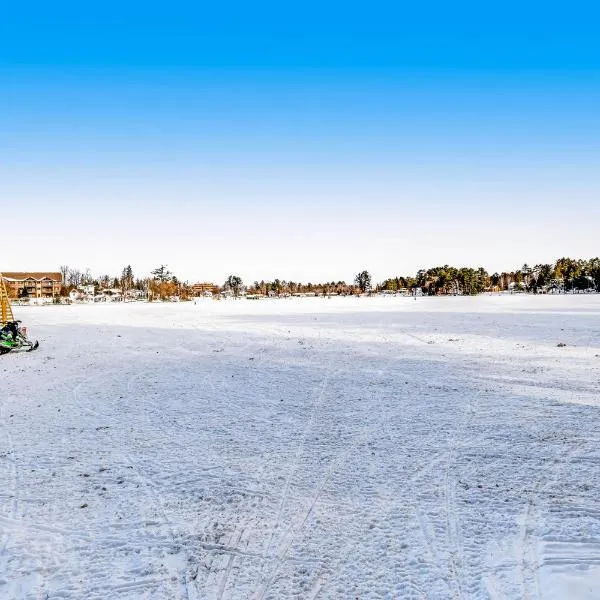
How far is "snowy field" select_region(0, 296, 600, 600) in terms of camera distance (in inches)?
Result: 155

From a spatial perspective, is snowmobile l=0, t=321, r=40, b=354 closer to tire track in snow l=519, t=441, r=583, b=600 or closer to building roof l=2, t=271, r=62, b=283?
tire track in snow l=519, t=441, r=583, b=600

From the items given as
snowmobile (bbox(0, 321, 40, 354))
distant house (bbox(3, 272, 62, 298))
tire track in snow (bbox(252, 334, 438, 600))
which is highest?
distant house (bbox(3, 272, 62, 298))

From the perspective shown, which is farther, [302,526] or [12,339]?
[12,339]

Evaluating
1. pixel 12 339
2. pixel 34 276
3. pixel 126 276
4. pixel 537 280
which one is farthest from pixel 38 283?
pixel 537 280

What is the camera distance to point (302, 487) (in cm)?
569

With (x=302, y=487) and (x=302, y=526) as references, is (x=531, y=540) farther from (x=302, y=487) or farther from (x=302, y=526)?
(x=302, y=487)

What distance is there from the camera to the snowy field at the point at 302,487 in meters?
3.94

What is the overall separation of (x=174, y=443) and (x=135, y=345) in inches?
573

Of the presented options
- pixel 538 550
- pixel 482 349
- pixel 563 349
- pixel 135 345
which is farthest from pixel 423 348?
pixel 538 550

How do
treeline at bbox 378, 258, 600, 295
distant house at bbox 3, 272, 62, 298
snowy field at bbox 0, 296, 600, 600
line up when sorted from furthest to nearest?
distant house at bbox 3, 272, 62, 298 → treeline at bbox 378, 258, 600, 295 → snowy field at bbox 0, 296, 600, 600

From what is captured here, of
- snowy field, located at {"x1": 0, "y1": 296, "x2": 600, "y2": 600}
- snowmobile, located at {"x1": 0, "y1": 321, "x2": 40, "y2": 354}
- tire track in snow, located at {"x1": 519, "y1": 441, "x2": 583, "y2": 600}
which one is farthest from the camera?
snowmobile, located at {"x1": 0, "y1": 321, "x2": 40, "y2": 354}

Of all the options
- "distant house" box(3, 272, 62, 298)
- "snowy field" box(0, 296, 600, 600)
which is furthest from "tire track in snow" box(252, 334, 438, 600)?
"distant house" box(3, 272, 62, 298)

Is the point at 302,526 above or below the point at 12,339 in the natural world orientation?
below

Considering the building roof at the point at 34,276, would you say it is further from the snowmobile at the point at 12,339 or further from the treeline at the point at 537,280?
the snowmobile at the point at 12,339
